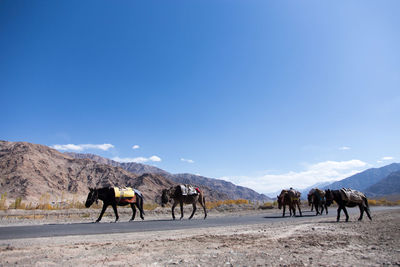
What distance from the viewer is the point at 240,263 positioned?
5422 mm

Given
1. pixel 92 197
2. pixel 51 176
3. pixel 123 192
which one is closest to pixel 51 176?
pixel 51 176

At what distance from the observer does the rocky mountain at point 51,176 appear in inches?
2879

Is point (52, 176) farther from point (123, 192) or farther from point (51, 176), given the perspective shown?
point (123, 192)

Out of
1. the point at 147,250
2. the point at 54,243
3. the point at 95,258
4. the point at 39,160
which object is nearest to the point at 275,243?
the point at 147,250

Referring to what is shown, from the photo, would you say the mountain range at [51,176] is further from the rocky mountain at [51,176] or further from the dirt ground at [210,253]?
the dirt ground at [210,253]

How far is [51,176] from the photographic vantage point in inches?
3438

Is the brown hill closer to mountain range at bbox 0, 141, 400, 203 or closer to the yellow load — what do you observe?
mountain range at bbox 0, 141, 400, 203

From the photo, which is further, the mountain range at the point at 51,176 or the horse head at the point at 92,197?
the mountain range at the point at 51,176

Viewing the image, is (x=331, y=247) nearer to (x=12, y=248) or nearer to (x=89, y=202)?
(x=12, y=248)

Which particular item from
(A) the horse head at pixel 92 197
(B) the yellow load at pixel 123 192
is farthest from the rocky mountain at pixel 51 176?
(B) the yellow load at pixel 123 192

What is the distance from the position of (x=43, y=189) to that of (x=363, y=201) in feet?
277

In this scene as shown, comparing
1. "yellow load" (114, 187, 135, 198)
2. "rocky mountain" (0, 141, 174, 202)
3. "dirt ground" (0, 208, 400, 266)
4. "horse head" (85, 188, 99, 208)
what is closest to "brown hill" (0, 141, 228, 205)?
"rocky mountain" (0, 141, 174, 202)

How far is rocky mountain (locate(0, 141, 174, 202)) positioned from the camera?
73125 mm

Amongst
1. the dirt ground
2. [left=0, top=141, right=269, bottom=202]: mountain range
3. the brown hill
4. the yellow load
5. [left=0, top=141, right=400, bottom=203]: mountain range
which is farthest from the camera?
[left=0, top=141, right=400, bottom=203]: mountain range
